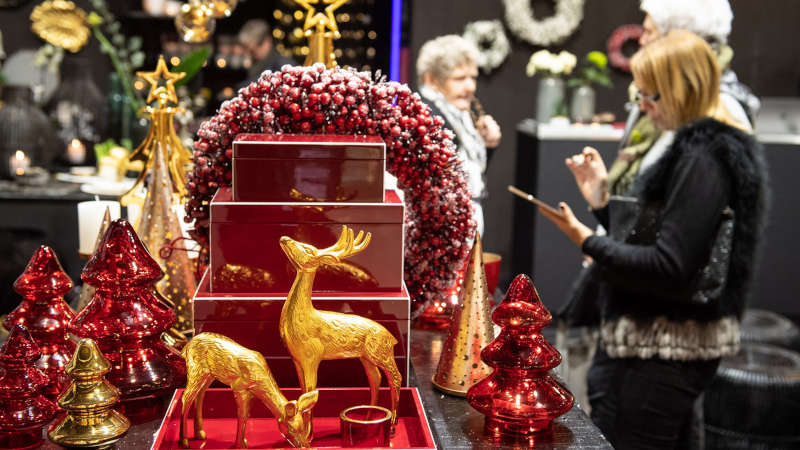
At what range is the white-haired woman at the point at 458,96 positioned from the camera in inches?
137

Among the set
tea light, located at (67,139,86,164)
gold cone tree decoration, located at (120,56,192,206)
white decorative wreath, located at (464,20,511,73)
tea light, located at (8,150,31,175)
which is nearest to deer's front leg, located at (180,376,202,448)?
gold cone tree decoration, located at (120,56,192,206)

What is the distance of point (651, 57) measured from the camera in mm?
2113

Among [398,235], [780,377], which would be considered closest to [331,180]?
[398,235]

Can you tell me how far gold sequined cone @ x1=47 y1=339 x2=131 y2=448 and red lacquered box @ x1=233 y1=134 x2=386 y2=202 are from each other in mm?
327

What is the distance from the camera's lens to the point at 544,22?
619cm

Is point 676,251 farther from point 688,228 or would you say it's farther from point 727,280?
point 727,280

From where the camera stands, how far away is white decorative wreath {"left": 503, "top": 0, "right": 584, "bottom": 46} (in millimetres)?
6176

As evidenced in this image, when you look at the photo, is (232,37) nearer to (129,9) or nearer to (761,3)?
(129,9)

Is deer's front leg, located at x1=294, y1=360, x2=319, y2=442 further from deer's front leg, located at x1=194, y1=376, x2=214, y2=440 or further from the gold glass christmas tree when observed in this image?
the gold glass christmas tree

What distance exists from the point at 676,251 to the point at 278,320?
1.11m

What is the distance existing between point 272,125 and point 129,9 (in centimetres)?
625

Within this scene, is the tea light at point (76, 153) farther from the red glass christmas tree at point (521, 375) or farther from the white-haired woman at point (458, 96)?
the red glass christmas tree at point (521, 375)

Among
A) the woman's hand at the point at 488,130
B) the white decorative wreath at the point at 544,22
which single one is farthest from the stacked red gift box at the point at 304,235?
the white decorative wreath at the point at 544,22

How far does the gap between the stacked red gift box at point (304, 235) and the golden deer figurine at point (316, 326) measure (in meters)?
0.11
